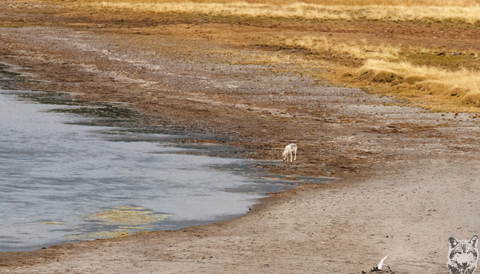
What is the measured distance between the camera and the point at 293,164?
601 inches

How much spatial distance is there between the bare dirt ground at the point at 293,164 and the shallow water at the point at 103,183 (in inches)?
25.7

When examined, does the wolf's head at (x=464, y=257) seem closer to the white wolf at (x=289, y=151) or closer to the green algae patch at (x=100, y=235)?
the green algae patch at (x=100, y=235)

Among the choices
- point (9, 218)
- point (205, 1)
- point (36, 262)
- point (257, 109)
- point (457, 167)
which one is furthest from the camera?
point (205, 1)

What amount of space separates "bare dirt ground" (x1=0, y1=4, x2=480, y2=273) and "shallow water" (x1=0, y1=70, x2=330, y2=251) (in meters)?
0.65

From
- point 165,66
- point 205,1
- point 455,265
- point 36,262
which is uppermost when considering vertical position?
point 205,1

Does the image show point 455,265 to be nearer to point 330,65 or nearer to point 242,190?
point 242,190

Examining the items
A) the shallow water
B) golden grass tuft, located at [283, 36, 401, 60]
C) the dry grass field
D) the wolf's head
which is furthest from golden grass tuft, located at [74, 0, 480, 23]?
the wolf's head

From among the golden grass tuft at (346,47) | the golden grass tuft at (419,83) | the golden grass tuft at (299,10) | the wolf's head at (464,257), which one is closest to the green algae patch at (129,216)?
the wolf's head at (464,257)

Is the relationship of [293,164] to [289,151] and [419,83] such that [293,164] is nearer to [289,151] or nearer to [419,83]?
[289,151]

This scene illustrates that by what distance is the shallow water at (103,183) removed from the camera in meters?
10.7

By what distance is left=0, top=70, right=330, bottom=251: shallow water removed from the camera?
1071cm

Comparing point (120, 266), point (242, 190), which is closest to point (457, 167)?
point (242, 190)

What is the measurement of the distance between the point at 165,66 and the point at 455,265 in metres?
27.7

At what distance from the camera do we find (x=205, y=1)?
73125mm
